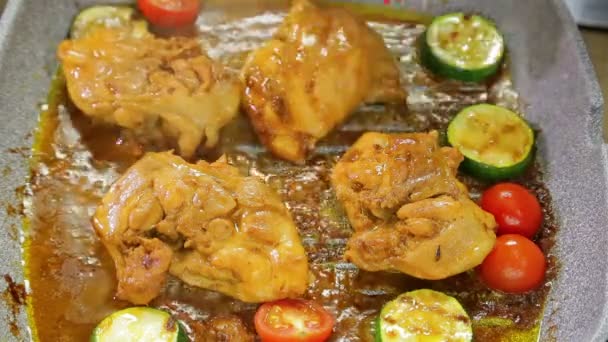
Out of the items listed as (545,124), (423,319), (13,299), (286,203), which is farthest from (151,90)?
(545,124)

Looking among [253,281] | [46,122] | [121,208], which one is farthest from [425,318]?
[46,122]

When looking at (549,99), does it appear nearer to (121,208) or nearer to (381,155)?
(381,155)

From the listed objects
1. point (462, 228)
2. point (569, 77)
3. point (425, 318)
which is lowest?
point (425, 318)

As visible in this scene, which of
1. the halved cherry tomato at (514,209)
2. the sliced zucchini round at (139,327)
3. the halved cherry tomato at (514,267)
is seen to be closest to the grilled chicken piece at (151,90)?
the sliced zucchini round at (139,327)

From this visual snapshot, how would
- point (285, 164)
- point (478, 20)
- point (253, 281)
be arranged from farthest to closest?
1. point (478, 20)
2. point (285, 164)
3. point (253, 281)

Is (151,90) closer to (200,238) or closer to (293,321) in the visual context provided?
(200,238)

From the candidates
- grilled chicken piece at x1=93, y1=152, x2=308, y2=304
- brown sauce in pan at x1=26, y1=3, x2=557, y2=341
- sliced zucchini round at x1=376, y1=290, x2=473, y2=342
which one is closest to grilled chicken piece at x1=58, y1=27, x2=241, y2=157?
brown sauce in pan at x1=26, y1=3, x2=557, y2=341

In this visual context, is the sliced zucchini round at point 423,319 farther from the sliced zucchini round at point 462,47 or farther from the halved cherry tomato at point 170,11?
the halved cherry tomato at point 170,11
